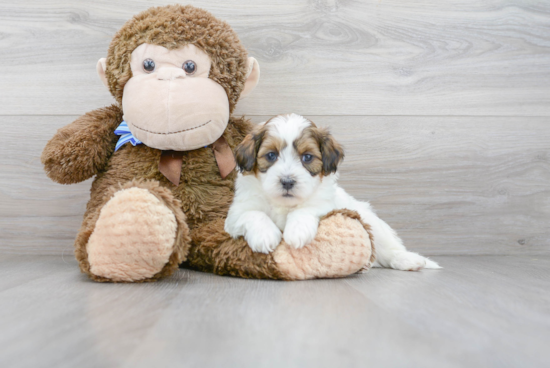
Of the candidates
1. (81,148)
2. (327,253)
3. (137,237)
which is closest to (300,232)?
(327,253)

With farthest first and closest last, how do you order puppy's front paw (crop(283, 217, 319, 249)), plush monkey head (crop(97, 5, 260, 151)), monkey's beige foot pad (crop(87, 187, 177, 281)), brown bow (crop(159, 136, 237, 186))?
brown bow (crop(159, 136, 237, 186))
plush monkey head (crop(97, 5, 260, 151))
puppy's front paw (crop(283, 217, 319, 249))
monkey's beige foot pad (crop(87, 187, 177, 281))

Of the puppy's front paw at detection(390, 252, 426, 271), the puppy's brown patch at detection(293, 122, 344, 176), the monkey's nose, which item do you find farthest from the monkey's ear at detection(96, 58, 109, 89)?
the puppy's front paw at detection(390, 252, 426, 271)

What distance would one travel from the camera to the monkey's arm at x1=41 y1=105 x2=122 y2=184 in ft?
4.66

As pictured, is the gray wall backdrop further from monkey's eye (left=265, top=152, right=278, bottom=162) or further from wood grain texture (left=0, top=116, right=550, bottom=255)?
monkey's eye (left=265, top=152, right=278, bottom=162)

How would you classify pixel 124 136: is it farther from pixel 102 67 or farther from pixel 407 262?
pixel 407 262

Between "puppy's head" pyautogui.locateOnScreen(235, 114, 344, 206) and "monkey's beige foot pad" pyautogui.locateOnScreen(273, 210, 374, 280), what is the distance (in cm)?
14

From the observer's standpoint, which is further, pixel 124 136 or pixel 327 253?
pixel 124 136

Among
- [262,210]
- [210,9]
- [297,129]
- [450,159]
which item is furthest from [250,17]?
[450,159]

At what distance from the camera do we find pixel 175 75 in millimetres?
1370

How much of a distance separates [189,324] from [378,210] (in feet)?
4.22

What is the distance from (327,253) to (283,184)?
23 centimetres

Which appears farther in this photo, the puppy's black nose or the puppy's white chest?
the puppy's white chest

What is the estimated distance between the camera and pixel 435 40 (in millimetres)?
1936

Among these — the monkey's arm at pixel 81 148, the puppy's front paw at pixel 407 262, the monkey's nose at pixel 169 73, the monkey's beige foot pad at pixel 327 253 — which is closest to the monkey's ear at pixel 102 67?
the monkey's arm at pixel 81 148
